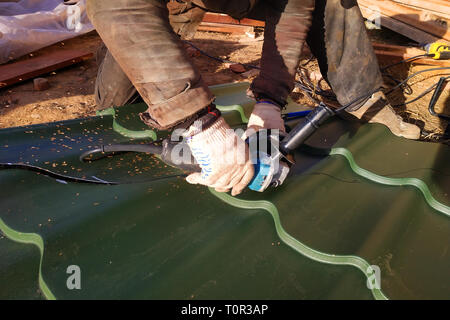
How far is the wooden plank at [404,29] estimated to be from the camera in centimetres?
332

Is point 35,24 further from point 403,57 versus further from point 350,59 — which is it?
point 403,57

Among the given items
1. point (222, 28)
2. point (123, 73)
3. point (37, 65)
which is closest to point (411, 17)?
point (222, 28)

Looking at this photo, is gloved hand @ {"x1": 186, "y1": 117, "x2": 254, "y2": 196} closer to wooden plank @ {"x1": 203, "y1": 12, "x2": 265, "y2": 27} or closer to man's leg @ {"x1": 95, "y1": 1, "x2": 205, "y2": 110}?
man's leg @ {"x1": 95, "y1": 1, "x2": 205, "y2": 110}

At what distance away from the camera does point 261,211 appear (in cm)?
124

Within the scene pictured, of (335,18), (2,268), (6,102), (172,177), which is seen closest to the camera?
(2,268)

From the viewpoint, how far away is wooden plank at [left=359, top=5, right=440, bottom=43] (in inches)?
131

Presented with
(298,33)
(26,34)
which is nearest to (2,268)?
(298,33)

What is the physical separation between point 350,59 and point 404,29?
85.8 inches

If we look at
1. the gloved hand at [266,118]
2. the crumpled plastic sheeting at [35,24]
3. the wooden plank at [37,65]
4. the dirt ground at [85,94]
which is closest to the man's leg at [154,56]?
the gloved hand at [266,118]

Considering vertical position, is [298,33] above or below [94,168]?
above

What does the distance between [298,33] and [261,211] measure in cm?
102

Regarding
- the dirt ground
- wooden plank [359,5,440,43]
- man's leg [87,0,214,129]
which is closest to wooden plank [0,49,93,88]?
the dirt ground

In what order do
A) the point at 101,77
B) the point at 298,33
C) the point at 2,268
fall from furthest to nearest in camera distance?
1. the point at 101,77
2. the point at 298,33
3. the point at 2,268
